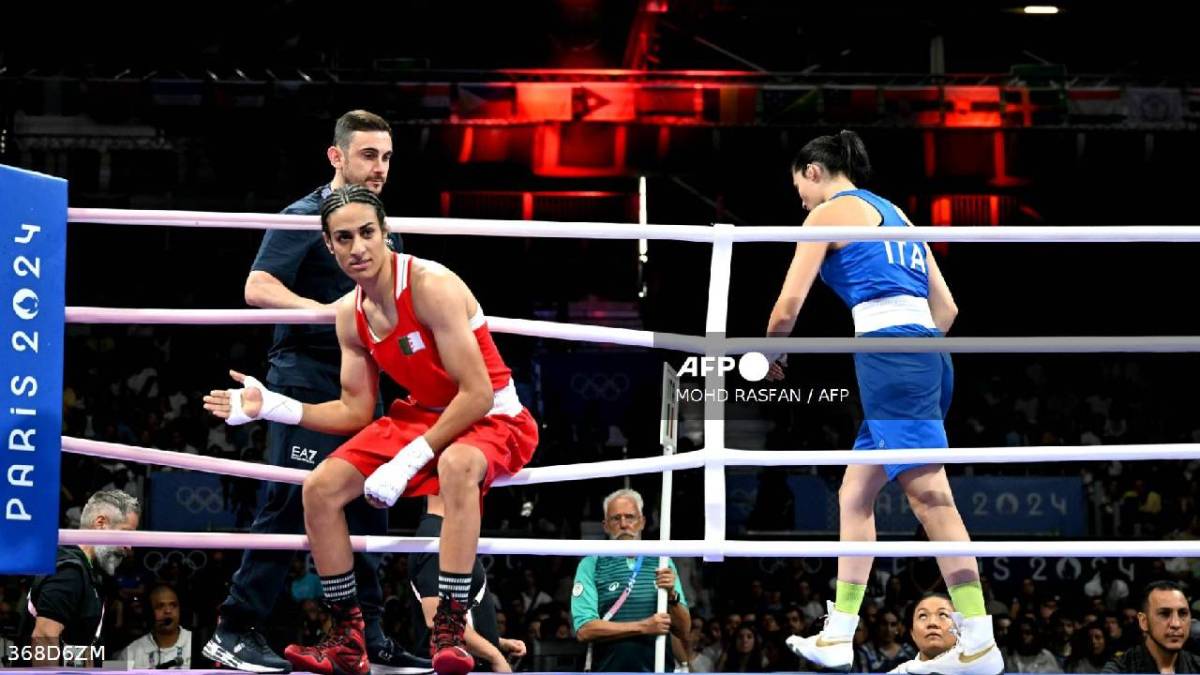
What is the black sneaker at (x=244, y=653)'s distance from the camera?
384cm

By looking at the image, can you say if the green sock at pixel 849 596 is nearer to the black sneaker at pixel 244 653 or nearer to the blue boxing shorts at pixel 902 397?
the blue boxing shorts at pixel 902 397

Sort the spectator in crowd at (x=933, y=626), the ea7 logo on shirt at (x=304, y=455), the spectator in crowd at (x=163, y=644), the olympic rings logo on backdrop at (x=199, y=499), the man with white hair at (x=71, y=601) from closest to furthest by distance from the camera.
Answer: the ea7 logo on shirt at (x=304, y=455), the man with white hair at (x=71, y=601), the spectator in crowd at (x=933, y=626), the spectator in crowd at (x=163, y=644), the olympic rings logo on backdrop at (x=199, y=499)

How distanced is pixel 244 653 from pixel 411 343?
0.96 meters

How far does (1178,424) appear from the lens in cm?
1416

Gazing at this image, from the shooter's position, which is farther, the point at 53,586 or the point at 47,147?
the point at 47,147

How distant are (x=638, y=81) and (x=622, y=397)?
149 inches

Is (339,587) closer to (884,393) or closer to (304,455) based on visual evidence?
(304,455)

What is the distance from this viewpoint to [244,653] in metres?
3.87

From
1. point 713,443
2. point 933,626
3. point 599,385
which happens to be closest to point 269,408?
point 713,443

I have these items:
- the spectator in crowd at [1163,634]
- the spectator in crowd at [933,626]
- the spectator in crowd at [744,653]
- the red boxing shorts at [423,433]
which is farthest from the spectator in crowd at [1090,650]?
the red boxing shorts at [423,433]

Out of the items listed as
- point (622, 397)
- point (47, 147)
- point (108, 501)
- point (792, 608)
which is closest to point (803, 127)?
point (622, 397)

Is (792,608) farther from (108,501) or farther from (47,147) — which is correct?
(47,147)

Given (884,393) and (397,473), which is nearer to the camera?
(397,473)

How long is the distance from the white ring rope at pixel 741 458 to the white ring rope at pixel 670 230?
21.5 inches
